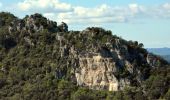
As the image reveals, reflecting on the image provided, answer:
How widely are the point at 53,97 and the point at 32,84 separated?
7.01 meters

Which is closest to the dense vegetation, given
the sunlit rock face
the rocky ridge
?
the rocky ridge

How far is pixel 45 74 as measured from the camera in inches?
3883

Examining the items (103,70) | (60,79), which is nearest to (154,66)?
(103,70)

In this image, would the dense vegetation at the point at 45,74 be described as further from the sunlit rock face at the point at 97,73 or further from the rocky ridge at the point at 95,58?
the sunlit rock face at the point at 97,73

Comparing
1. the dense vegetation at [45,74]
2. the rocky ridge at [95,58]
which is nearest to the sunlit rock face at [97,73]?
the rocky ridge at [95,58]

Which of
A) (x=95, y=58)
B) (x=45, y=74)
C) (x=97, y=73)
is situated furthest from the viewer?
(x=45, y=74)

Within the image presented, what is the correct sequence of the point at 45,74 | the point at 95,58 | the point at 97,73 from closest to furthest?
the point at 97,73
the point at 95,58
the point at 45,74

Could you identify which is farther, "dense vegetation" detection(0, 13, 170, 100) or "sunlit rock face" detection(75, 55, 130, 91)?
"sunlit rock face" detection(75, 55, 130, 91)

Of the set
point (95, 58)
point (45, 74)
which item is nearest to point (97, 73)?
point (95, 58)

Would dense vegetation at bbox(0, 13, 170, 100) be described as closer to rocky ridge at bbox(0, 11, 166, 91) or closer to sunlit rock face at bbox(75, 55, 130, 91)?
rocky ridge at bbox(0, 11, 166, 91)

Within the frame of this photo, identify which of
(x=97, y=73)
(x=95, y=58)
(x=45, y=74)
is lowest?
(x=45, y=74)

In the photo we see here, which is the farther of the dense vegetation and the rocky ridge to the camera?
the rocky ridge

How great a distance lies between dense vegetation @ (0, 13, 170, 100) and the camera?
8606 cm

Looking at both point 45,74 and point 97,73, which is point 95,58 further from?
point 45,74
